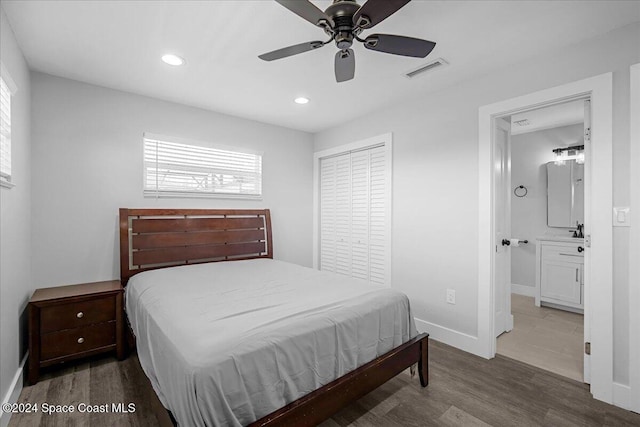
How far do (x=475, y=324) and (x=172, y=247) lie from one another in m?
3.22

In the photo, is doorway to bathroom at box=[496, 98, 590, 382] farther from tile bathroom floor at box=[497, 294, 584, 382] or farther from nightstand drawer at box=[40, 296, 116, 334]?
nightstand drawer at box=[40, 296, 116, 334]

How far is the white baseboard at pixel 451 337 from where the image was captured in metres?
2.85

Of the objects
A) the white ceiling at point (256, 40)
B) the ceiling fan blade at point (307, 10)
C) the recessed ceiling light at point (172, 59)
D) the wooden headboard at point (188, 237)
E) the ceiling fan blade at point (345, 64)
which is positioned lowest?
the wooden headboard at point (188, 237)

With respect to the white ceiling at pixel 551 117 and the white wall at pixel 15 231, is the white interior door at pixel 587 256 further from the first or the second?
the white wall at pixel 15 231

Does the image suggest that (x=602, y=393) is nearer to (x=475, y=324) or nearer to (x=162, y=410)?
(x=475, y=324)

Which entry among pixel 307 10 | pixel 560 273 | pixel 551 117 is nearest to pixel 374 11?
pixel 307 10

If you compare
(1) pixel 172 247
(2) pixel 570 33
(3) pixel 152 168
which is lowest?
(1) pixel 172 247

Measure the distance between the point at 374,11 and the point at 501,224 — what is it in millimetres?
2517

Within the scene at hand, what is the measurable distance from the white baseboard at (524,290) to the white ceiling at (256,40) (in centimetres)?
374

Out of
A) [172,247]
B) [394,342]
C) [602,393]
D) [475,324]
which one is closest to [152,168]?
[172,247]

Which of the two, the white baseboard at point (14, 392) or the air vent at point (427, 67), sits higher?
the air vent at point (427, 67)

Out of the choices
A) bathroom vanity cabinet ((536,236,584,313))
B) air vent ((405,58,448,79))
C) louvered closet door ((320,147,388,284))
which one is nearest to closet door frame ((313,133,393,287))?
louvered closet door ((320,147,388,284))

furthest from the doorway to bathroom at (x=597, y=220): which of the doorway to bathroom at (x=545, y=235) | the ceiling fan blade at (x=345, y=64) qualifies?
the ceiling fan blade at (x=345, y=64)

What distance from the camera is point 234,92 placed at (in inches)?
127
